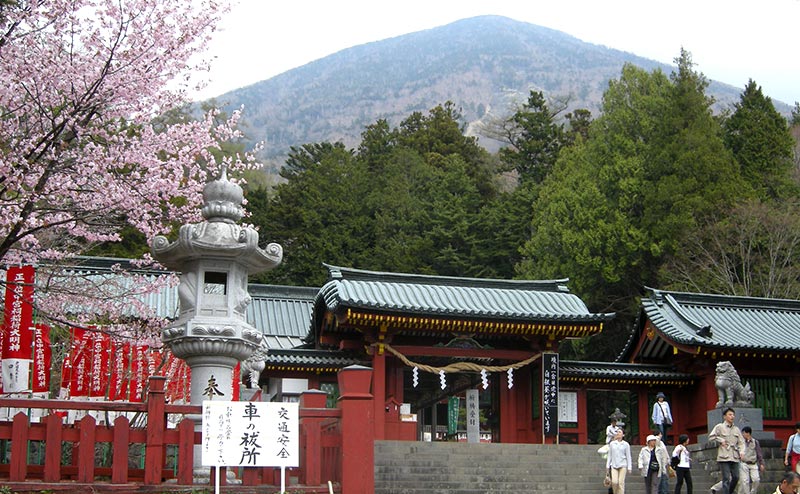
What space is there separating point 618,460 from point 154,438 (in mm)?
8385

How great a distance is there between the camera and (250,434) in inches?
422

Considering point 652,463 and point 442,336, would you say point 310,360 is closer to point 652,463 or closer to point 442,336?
point 442,336

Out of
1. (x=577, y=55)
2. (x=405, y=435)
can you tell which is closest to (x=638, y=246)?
(x=405, y=435)

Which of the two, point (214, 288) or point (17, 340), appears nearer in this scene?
point (214, 288)

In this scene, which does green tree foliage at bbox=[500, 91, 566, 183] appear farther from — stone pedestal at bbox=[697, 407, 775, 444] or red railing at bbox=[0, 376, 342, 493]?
red railing at bbox=[0, 376, 342, 493]

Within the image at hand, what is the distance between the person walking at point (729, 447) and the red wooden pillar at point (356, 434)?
685 centimetres

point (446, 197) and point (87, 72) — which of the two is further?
point (446, 197)

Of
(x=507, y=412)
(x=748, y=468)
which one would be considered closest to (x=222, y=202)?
(x=748, y=468)

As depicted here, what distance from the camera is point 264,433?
10.8 metres

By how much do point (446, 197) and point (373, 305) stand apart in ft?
70.8

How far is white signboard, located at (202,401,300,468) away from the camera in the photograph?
10531mm

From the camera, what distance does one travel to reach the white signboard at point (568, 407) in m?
25.8

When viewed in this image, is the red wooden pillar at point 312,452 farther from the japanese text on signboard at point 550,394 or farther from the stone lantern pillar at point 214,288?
the japanese text on signboard at point 550,394

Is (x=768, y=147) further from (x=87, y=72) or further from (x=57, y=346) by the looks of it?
(x=87, y=72)
